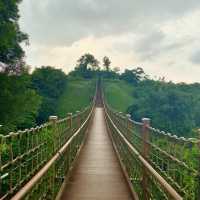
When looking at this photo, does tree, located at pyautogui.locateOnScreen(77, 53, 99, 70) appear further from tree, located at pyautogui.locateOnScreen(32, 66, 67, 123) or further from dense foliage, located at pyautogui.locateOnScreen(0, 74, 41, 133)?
dense foliage, located at pyautogui.locateOnScreen(0, 74, 41, 133)

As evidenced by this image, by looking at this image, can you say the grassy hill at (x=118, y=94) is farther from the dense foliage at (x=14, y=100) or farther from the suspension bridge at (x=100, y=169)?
the suspension bridge at (x=100, y=169)

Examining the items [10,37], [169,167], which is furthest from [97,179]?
[10,37]

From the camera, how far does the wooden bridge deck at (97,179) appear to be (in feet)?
29.3

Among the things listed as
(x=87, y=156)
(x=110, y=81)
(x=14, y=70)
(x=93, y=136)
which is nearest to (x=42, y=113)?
(x=14, y=70)

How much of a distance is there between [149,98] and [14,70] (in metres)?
56.1

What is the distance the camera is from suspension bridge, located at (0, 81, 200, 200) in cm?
509

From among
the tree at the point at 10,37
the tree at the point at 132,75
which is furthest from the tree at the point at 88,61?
the tree at the point at 10,37

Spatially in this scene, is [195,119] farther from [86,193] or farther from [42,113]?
[86,193]

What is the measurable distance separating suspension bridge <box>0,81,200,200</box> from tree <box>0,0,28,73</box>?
42.7 ft

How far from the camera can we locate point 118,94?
4272 inches

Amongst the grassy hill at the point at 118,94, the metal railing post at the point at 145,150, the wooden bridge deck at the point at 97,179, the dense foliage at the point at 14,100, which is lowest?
the wooden bridge deck at the point at 97,179

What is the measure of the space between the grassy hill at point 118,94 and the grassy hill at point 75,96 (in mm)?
3746

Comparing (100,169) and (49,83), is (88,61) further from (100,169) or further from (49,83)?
(100,169)

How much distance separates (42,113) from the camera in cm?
6050
